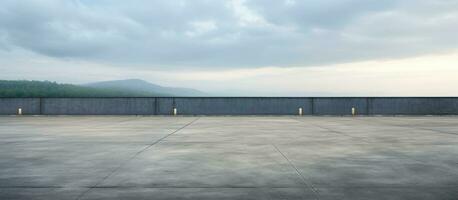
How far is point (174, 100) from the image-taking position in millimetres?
36094

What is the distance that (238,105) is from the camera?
36.0m

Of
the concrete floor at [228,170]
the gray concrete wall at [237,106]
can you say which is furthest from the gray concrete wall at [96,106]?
the concrete floor at [228,170]

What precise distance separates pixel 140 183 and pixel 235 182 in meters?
1.59

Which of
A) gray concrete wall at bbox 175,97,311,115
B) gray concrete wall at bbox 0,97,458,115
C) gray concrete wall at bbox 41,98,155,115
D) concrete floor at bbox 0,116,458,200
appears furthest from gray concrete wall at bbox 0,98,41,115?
concrete floor at bbox 0,116,458,200

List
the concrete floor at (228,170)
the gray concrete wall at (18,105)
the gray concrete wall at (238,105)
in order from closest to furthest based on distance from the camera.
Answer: the concrete floor at (228,170)
the gray concrete wall at (18,105)
the gray concrete wall at (238,105)

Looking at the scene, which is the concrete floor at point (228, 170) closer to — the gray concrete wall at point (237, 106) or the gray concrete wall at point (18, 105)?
the gray concrete wall at point (237, 106)

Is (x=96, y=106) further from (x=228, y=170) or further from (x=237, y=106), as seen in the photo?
(x=228, y=170)

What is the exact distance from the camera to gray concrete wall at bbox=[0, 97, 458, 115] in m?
35.8

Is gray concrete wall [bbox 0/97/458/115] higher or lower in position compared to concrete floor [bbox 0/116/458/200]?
higher

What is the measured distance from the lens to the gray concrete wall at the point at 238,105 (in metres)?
35.8

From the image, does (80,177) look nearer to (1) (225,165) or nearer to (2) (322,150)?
(1) (225,165)

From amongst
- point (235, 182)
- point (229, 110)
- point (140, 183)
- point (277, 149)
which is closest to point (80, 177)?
point (140, 183)

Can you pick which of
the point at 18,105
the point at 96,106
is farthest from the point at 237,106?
the point at 18,105

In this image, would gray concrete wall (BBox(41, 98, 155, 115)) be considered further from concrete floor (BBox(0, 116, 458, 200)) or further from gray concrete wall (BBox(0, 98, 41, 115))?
concrete floor (BBox(0, 116, 458, 200))
